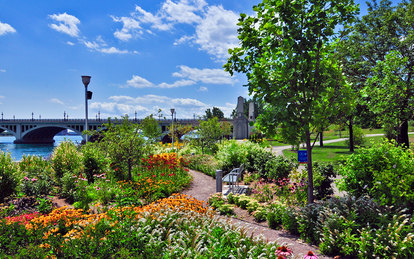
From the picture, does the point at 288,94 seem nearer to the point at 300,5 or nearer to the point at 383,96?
the point at 300,5

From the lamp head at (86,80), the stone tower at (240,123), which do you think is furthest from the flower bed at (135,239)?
the stone tower at (240,123)

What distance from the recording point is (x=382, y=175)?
5273mm

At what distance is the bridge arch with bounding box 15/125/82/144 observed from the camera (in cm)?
6454

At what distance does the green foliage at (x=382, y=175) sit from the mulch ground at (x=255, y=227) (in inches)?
76.8

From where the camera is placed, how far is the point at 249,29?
251 inches

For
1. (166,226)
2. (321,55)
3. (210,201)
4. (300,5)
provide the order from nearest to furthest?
(166,226) → (300,5) → (321,55) → (210,201)

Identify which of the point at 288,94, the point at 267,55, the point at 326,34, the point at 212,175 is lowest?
the point at 212,175

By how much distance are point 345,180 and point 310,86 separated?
2.63m

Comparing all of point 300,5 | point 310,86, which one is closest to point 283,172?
point 310,86

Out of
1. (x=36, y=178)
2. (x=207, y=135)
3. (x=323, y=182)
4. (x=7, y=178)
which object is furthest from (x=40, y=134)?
(x=323, y=182)

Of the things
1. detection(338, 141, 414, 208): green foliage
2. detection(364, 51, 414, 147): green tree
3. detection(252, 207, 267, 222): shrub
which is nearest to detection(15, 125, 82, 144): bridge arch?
detection(364, 51, 414, 147): green tree

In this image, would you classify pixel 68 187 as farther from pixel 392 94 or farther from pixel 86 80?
pixel 392 94

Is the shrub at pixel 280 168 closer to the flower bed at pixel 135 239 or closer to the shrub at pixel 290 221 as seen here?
the shrub at pixel 290 221

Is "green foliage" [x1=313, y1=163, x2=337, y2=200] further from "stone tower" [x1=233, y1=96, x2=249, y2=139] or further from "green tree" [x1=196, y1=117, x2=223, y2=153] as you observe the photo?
"stone tower" [x1=233, y1=96, x2=249, y2=139]
